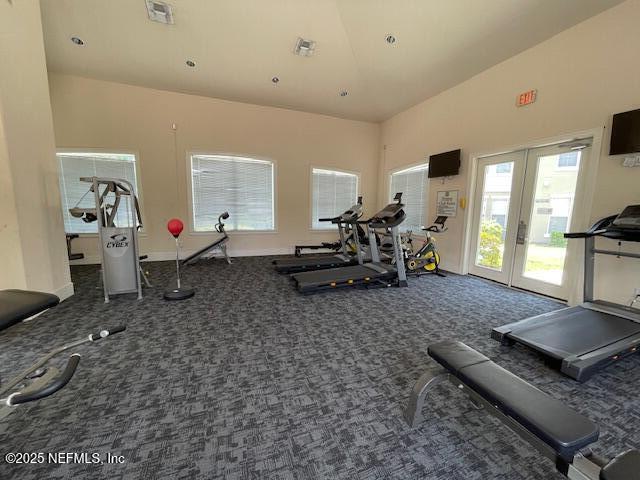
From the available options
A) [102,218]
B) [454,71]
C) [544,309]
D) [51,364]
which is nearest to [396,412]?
[51,364]

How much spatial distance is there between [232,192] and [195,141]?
1.37 metres

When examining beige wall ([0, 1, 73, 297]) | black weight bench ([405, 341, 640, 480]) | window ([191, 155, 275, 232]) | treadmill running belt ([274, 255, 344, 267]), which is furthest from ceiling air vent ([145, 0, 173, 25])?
black weight bench ([405, 341, 640, 480])

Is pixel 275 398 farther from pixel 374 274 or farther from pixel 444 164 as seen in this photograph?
pixel 444 164

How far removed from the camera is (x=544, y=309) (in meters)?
3.39

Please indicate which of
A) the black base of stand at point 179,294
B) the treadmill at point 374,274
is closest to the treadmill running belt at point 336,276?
the treadmill at point 374,274

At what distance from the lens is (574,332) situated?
2.40 m

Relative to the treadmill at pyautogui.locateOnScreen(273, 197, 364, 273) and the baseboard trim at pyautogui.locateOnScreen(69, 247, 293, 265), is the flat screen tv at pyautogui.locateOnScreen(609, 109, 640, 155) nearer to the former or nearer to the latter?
the treadmill at pyautogui.locateOnScreen(273, 197, 364, 273)

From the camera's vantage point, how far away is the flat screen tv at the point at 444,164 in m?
4.95

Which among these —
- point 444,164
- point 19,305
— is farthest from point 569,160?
point 19,305

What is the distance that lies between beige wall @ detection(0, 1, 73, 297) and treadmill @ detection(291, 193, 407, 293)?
3.19 m

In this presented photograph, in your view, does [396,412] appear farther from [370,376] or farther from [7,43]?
[7,43]

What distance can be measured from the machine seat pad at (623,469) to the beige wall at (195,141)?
6379 mm

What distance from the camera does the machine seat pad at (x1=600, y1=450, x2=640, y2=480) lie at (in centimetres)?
79

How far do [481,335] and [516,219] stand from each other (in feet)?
8.18
